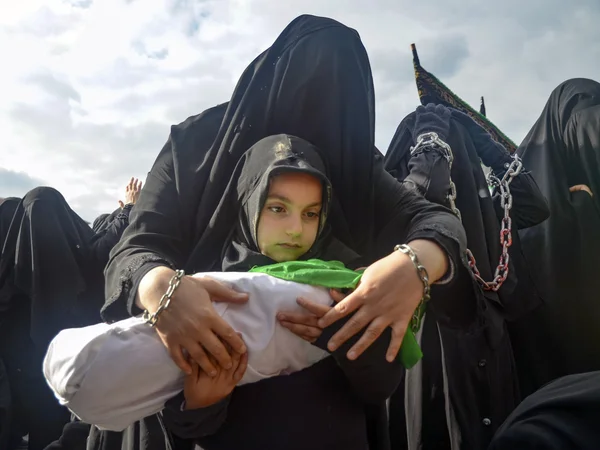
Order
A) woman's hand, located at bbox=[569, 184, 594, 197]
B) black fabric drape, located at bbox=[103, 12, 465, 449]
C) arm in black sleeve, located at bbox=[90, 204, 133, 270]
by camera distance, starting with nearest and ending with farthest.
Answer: black fabric drape, located at bbox=[103, 12, 465, 449] < woman's hand, located at bbox=[569, 184, 594, 197] < arm in black sleeve, located at bbox=[90, 204, 133, 270]

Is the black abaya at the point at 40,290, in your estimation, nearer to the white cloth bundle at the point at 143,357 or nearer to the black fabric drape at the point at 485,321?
the black fabric drape at the point at 485,321

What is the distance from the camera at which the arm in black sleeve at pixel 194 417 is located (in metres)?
1.14

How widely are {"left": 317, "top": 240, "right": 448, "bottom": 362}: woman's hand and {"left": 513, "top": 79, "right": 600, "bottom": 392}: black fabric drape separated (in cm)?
194

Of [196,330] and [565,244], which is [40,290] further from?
[565,244]

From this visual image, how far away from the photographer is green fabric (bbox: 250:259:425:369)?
1.18 meters

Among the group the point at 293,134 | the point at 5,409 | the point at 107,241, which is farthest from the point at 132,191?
the point at 293,134

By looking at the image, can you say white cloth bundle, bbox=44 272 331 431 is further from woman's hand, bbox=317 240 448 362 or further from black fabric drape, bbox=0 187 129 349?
black fabric drape, bbox=0 187 129 349

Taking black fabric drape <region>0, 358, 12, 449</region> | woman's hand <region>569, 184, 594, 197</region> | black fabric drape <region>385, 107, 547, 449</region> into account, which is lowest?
black fabric drape <region>0, 358, 12, 449</region>

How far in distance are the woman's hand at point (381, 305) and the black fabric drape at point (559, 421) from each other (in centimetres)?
32

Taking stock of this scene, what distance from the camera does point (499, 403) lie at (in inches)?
94.8

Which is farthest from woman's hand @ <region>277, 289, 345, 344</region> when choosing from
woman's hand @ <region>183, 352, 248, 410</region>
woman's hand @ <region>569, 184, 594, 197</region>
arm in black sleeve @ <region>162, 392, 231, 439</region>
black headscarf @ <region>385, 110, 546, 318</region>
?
woman's hand @ <region>569, 184, 594, 197</region>

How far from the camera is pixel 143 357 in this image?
104 cm

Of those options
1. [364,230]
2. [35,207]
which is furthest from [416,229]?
[35,207]

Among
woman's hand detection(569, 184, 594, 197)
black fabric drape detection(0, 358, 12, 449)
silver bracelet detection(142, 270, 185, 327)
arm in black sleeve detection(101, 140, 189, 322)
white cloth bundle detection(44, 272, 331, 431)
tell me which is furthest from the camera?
black fabric drape detection(0, 358, 12, 449)
